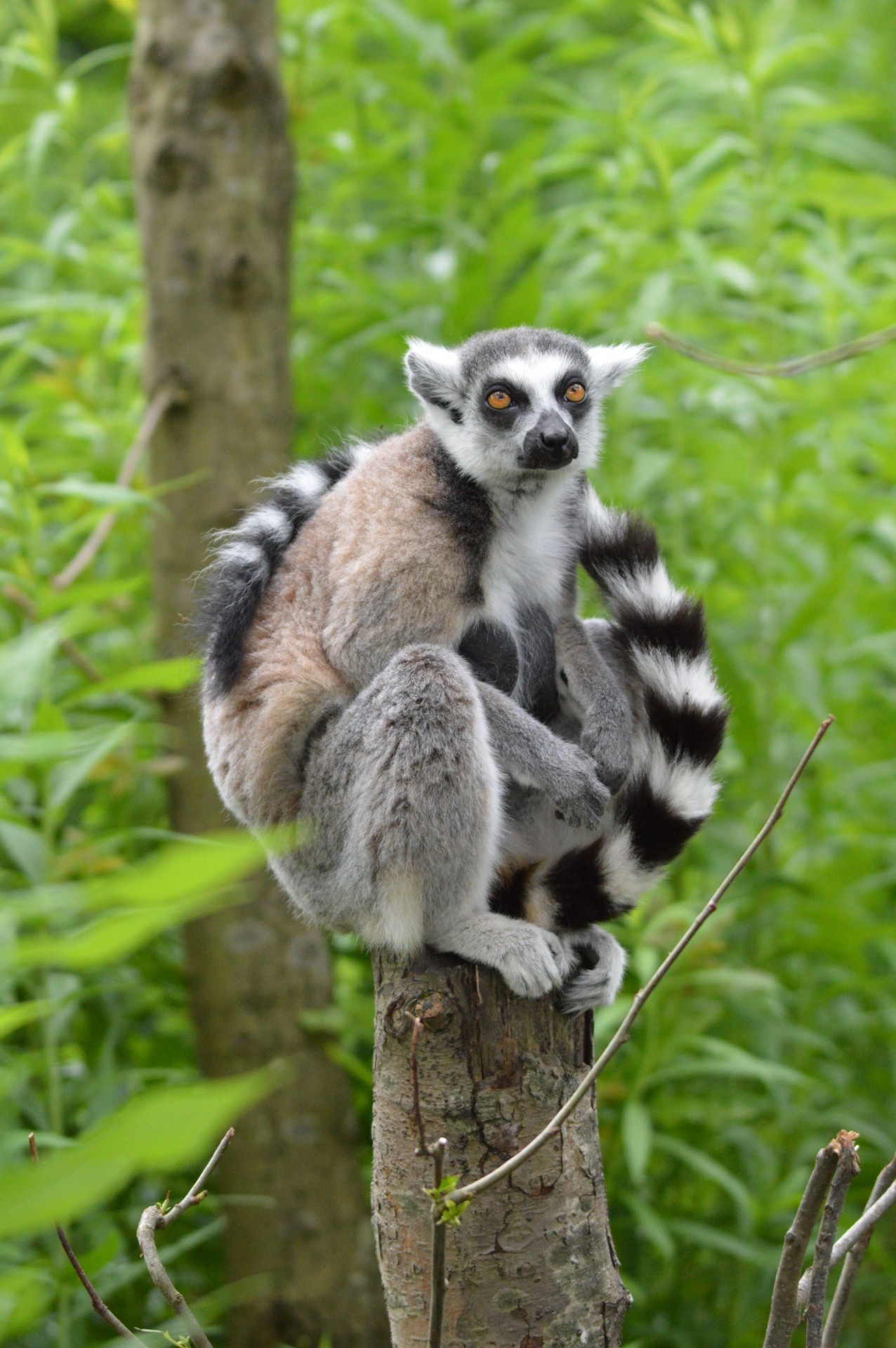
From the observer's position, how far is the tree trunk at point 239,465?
12.2ft

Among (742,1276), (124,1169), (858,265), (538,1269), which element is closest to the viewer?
(124,1169)

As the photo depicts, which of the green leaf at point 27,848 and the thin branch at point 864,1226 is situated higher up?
the thin branch at point 864,1226

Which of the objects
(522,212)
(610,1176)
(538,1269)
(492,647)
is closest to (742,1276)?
(610,1176)

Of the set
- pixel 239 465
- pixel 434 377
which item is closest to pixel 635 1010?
pixel 434 377

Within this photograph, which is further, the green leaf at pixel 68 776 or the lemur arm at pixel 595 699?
the green leaf at pixel 68 776

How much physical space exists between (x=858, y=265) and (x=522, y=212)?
5.44 feet

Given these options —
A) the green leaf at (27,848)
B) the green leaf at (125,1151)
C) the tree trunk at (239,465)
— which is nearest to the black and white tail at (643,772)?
the green leaf at (27,848)

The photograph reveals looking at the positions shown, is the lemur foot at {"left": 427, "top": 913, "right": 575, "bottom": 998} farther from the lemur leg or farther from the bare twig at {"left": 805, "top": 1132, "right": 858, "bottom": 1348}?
the bare twig at {"left": 805, "top": 1132, "right": 858, "bottom": 1348}

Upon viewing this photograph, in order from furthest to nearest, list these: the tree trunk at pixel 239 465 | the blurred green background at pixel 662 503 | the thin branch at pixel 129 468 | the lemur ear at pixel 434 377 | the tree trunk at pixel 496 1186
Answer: the tree trunk at pixel 239 465, the blurred green background at pixel 662 503, the thin branch at pixel 129 468, the lemur ear at pixel 434 377, the tree trunk at pixel 496 1186

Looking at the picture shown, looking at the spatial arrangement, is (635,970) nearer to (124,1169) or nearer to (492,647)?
(492,647)

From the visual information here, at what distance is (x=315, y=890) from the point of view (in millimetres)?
2418

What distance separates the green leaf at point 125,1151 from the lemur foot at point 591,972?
1641 millimetres

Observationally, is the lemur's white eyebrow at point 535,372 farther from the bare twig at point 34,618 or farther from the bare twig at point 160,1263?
the bare twig at point 160,1263

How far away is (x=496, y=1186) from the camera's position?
1.96 metres
